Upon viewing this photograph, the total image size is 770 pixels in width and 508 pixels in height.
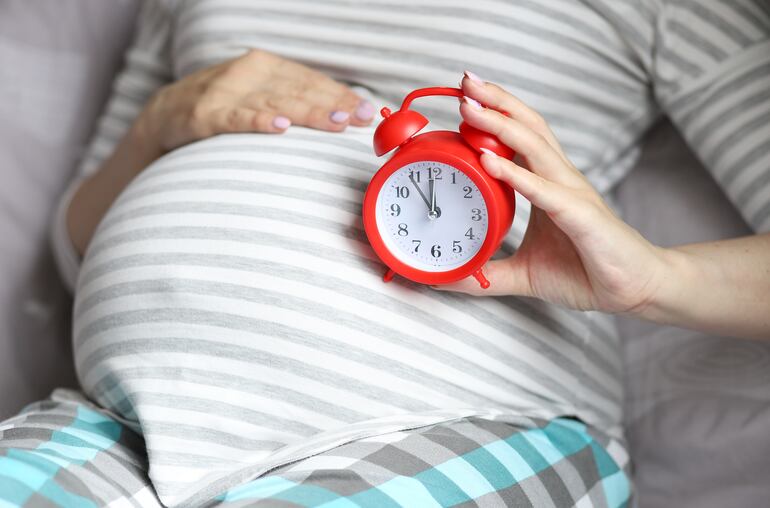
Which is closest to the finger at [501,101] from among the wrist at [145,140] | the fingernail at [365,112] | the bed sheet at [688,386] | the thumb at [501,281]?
the thumb at [501,281]

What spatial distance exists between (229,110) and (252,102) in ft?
0.11

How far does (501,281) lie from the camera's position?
0.91 metres

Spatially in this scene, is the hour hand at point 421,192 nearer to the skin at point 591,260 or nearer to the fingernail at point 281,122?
the skin at point 591,260

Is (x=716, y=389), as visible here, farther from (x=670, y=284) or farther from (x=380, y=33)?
(x=380, y=33)

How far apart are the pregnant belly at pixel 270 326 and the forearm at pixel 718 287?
0.59ft

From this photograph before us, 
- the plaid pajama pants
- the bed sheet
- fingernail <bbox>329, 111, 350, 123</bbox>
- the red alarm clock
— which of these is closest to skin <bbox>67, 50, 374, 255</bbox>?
fingernail <bbox>329, 111, 350, 123</bbox>

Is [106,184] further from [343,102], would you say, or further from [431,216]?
[431,216]

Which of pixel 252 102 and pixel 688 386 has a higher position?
pixel 252 102

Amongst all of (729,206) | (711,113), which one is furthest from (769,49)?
(729,206)

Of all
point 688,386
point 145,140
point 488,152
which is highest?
point 488,152

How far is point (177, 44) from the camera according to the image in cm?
127

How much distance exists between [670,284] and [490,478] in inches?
11.3

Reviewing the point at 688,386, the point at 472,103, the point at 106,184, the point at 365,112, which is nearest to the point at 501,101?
the point at 472,103

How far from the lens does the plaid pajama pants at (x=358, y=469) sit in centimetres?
80
